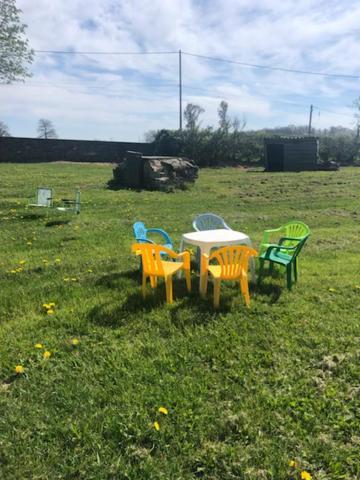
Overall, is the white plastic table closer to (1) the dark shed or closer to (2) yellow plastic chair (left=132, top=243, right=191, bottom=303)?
(2) yellow plastic chair (left=132, top=243, right=191, bottom=303)

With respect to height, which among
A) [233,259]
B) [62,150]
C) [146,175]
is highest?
[62,150]

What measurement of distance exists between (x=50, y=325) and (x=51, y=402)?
107 cm

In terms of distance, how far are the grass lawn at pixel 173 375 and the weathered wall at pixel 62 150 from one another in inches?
795

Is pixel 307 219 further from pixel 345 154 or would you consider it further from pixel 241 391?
pixel 345 154

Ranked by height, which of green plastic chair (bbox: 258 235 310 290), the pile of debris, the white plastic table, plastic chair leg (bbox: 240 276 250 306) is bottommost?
plastic chair leg (bbox: 240 276 250 306)

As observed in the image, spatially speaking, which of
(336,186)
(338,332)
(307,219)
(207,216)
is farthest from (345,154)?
(338,332)

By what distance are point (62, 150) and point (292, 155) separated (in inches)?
572

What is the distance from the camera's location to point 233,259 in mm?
3809

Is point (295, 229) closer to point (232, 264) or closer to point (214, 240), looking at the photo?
point (214, 240)

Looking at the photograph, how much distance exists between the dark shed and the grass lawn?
61.6 feet

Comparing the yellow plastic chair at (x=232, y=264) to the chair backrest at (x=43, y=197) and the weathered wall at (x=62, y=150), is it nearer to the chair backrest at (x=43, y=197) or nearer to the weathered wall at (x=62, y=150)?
the chair backrest at (x=43, y=197)

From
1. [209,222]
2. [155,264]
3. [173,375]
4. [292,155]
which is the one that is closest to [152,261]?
[155,264]

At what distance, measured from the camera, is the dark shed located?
924 inches

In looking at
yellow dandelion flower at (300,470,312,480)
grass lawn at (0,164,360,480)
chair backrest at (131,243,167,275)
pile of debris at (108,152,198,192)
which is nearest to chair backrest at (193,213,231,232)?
grass lawn at (0,164,360,480)
